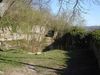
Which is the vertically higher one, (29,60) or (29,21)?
(29,21)

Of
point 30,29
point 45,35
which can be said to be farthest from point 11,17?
point 45,35

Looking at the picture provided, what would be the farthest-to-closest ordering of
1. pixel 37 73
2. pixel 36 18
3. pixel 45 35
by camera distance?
pixel 45 35 → pixel 36 18 → pixel 37 73

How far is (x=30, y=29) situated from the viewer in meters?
30.2

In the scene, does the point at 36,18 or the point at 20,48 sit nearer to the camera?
the point at 20,48

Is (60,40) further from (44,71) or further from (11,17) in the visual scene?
(44,71)

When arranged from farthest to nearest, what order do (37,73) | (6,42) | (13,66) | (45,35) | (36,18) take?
1. (45,35)
2. (36,18)
3. (6,42)
4. (13,66)
5. (37,73)

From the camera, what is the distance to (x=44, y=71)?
15195 mm

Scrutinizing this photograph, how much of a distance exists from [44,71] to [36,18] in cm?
1656

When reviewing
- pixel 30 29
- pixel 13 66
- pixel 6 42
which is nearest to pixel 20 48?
pixel 6 42

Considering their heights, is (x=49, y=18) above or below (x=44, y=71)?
above

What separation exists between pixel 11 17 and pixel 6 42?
Result: 236 centimetres

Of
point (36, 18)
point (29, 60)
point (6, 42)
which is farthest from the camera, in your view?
point (36, 18)

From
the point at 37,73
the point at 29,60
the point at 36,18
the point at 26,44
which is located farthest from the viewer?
the point at 36,18

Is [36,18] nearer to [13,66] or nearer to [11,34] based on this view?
[11,34]
